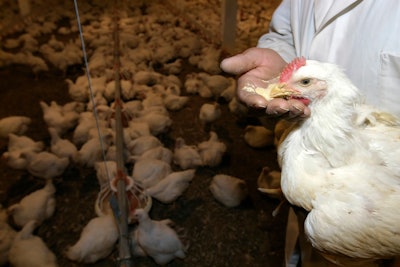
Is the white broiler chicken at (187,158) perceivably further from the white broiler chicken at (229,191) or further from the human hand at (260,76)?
the human hand at (260,76)

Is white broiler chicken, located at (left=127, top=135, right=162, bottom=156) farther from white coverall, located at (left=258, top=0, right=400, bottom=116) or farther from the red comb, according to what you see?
the red comb

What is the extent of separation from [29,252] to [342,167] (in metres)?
1.86

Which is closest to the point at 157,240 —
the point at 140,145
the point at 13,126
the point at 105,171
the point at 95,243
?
the point at 95,243

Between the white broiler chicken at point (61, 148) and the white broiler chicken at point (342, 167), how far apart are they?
87.5 inches

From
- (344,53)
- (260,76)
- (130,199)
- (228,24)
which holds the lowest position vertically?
(130,199)

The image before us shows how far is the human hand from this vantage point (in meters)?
0.92

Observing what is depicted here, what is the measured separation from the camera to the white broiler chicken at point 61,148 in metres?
2.73

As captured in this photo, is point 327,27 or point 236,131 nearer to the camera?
point 327,27

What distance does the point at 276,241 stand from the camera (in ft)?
7.30

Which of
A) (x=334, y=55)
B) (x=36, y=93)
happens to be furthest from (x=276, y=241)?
(x=36, y=93)

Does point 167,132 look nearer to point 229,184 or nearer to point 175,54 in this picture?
point 229,184

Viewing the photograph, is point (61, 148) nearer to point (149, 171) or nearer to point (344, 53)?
point (149, 171)

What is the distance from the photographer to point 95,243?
6.52 feet

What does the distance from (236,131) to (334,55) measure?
216 cm
